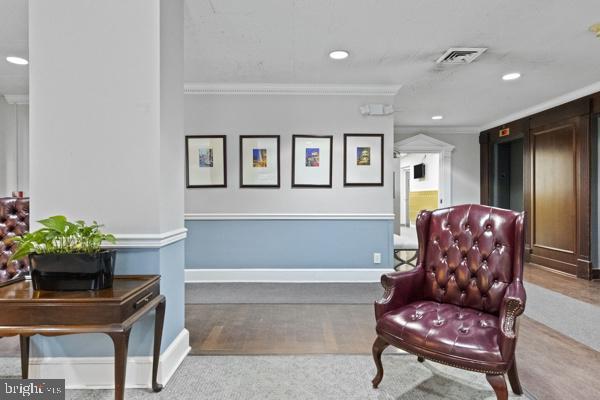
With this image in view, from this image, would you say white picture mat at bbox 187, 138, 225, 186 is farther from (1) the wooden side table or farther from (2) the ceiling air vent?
(1) the wooden side table

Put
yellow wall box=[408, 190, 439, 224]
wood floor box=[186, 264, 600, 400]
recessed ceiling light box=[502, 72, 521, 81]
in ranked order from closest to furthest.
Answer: wood floor box=[186, 264, 600, 400]
recessed ceiling light box=[502, 72, 521, 81]
yellow wall box=[408, 190, 439, 224]

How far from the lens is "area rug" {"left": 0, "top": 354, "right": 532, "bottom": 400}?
5.73 ft

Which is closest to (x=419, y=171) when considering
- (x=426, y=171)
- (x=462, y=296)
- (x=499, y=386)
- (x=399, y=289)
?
(x=426, y=171)

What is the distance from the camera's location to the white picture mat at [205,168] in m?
4.11

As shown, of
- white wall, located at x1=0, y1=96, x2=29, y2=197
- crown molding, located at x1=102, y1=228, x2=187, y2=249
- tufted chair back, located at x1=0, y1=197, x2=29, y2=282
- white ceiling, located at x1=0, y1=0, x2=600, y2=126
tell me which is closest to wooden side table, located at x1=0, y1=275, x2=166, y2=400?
crown molding, located at x1=102, y1=228, x2=187, y2=249

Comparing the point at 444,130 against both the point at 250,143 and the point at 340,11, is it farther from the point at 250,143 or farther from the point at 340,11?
the point at 340,11

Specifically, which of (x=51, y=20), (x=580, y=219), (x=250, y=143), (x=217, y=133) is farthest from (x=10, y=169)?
(x=580, y=219)

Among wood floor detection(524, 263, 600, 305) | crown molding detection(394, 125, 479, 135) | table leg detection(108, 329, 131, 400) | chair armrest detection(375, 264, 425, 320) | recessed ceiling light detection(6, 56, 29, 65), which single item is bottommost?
wood floor detection(524, 263, 600, 305)

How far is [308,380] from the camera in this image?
1893mm

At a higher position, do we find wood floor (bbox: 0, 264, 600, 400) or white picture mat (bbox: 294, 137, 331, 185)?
white picture mat (bbox: 294, 137, 331, 185)

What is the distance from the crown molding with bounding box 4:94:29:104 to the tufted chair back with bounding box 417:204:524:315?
5199mm

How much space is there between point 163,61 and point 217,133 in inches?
88.1

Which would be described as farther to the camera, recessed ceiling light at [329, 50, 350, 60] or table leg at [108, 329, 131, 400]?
recessed ceiling light at [329, 50, 350, 60]

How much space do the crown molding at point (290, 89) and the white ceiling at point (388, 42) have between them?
12cm
